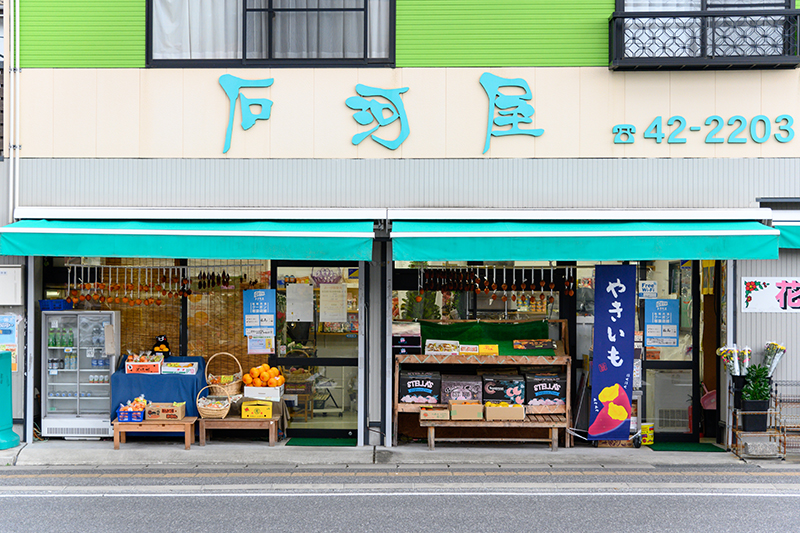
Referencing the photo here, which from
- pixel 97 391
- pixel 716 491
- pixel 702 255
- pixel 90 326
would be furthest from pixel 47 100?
pixel 716 491

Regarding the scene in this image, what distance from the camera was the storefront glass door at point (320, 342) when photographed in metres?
9.79

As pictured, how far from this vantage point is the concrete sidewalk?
8609 mm

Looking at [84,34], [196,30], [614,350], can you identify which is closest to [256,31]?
[196,30]

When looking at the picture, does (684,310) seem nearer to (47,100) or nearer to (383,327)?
(383,327)

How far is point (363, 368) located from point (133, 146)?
4814mm

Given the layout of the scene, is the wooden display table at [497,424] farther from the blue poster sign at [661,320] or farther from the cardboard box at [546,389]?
the blue poster sign at [661,320]

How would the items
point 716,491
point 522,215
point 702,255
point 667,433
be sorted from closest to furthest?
point 716,491, point 702,255, point 522,215, point 667,433

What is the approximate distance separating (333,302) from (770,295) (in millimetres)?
6542

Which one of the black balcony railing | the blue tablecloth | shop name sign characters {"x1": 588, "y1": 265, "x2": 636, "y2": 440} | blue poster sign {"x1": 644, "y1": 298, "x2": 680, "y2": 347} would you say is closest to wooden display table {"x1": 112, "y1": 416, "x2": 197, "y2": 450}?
the blue tablecloth

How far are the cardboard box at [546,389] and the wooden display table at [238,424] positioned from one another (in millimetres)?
3856

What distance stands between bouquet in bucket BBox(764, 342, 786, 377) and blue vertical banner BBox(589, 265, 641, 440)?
1.92 meters

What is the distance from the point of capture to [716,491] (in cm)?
752

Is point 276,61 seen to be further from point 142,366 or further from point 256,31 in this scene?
point 142,366

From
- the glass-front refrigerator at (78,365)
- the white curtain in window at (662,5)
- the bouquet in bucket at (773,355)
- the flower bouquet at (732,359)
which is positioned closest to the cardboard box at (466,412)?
the flower bouquet at (732,359)
